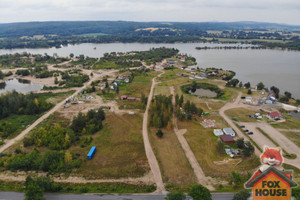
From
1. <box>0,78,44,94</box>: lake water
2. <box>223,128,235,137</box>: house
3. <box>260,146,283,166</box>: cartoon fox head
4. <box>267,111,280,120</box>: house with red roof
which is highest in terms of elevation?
<box>260,146,283,166</box>: cartoon fox head

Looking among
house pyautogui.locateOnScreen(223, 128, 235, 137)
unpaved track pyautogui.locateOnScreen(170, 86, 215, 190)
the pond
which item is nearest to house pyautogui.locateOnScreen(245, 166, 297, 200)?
unpaved track pyautogui.locateOnScreen(170, 86, 215, 190)

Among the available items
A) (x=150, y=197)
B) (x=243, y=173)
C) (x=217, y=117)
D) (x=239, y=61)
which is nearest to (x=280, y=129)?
(x=217, y=117)

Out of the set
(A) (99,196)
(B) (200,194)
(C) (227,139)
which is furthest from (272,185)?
(C) (227,139)

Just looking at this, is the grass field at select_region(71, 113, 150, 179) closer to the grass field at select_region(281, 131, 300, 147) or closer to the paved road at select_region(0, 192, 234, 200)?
the paved road at select_region(0, 192, 234, 200)

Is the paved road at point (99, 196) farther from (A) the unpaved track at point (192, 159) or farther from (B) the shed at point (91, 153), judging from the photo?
(B) the shed at point (91, 153)

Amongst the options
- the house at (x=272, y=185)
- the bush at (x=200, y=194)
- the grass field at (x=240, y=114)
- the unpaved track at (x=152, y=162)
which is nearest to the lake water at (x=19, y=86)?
the unpaved track at (x=152, y=162)

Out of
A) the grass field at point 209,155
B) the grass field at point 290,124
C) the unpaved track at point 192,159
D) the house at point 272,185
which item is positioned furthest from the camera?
the grass field at point 290,124
